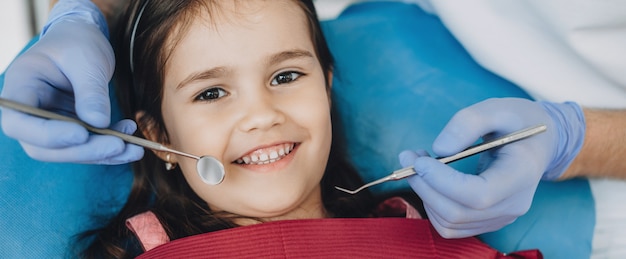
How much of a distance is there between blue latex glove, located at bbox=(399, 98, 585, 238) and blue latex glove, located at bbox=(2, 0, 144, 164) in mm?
505

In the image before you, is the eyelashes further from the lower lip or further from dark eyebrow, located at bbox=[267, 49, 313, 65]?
the lower lip

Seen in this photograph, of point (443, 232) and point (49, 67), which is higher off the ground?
point (49, 67)

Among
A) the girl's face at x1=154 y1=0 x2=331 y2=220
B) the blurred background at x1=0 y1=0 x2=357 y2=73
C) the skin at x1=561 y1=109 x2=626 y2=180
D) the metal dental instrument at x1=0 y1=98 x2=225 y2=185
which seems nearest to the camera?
the metal dental instrument at x1=0 y1=98 x2=225 y2=185

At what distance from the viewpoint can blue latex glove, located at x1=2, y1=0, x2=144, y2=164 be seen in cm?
105

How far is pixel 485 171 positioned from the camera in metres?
1.16

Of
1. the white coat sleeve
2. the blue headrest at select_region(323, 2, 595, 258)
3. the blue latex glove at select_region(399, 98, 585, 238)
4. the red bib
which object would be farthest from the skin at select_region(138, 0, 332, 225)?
the white coat sleeve

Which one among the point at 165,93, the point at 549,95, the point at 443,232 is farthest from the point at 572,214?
the point at 165,93

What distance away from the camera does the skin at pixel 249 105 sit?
125cm

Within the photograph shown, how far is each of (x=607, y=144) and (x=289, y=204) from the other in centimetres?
69

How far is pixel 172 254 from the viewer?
1179 mm

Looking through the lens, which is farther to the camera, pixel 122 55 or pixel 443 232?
pixel 122 55

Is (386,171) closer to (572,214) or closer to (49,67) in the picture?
(572,214)

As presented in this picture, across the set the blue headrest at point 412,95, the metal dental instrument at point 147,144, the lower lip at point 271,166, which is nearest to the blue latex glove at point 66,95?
the metal dental instrument at point 147,144

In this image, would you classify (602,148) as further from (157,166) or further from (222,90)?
(157,166)
